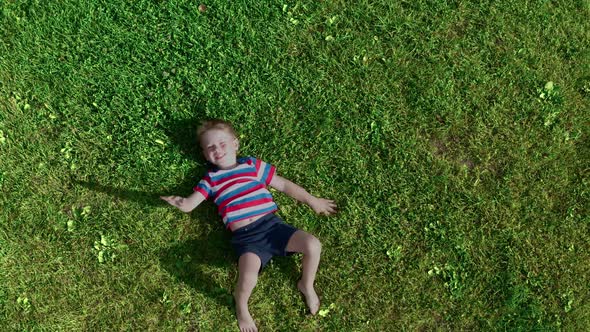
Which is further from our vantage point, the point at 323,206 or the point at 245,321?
the point at 323,206

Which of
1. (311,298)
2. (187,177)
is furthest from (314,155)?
(311,298)

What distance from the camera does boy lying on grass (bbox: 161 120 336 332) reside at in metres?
4.40

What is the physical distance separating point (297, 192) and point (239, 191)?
59 cm

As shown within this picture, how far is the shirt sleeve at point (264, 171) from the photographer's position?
467 centimetres

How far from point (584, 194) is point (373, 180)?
2.19 metres

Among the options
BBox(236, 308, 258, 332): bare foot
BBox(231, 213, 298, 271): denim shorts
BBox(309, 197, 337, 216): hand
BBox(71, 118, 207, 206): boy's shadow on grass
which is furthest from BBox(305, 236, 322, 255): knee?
BBox(71, 118, 207, 206): boy's shadow on grass

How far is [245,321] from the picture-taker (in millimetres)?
4621

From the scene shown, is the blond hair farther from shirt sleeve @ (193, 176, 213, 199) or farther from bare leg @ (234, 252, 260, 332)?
bare leg @ (234, 252, 260, 332)

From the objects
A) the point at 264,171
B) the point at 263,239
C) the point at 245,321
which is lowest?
the point at 245,321

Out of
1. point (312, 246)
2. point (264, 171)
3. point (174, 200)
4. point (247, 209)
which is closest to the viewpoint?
point (312, 246)

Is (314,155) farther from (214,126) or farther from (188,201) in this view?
(188,201)

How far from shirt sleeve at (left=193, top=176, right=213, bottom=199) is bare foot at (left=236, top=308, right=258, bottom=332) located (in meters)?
1.18

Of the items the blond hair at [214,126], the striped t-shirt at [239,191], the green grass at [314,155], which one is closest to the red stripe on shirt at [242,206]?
the striped t-shirt at [239,191]

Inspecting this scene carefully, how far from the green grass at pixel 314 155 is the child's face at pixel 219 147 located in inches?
14.6
